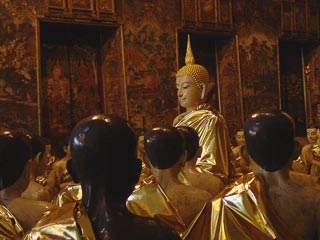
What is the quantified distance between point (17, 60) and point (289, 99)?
863 centimetres

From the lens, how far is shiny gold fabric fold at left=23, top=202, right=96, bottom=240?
4.88 ft

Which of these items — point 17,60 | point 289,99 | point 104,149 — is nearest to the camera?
point 104,149

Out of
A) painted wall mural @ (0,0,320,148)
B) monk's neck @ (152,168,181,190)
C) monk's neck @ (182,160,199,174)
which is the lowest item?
monk's neck @ (182,160,199,174)

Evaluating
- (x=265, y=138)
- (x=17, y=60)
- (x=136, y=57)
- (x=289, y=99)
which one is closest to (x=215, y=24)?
(x=136, y=57)

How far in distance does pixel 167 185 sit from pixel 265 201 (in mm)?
925

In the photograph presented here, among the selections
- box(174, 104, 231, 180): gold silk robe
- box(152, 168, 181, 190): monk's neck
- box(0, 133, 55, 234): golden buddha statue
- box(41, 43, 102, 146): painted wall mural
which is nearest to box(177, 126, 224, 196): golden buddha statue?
box(152, 168, 181, 190): monk's neck

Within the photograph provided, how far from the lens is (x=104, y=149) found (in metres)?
1.55

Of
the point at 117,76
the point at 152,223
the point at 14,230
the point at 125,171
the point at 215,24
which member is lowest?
the point at 14,230

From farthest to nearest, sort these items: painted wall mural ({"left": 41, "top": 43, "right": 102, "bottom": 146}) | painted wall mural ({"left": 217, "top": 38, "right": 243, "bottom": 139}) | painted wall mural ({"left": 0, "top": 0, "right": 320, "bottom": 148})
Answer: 1. painted wall mural ({"left": 217, "top": 38, "right": 243, "bottom": 139})
2. painted wall mural ({"left": 41, "top": 43, "right": 102, "bottom": 146})
3. painted wall mural ({"left": 0, "top": 0, "right": 320, "bottom": 148})

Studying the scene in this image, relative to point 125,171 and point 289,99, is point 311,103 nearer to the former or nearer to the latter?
point 289,99

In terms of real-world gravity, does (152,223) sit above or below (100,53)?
below

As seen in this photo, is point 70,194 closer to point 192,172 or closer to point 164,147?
point 164,147

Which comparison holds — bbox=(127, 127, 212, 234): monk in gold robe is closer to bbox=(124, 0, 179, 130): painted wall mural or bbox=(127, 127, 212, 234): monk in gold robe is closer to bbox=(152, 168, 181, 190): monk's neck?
bbox=(152, 168, 181, 190): monk's neck

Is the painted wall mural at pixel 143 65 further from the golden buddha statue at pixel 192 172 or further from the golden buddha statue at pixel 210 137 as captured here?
the golden buddha statue at pixel 192 172
